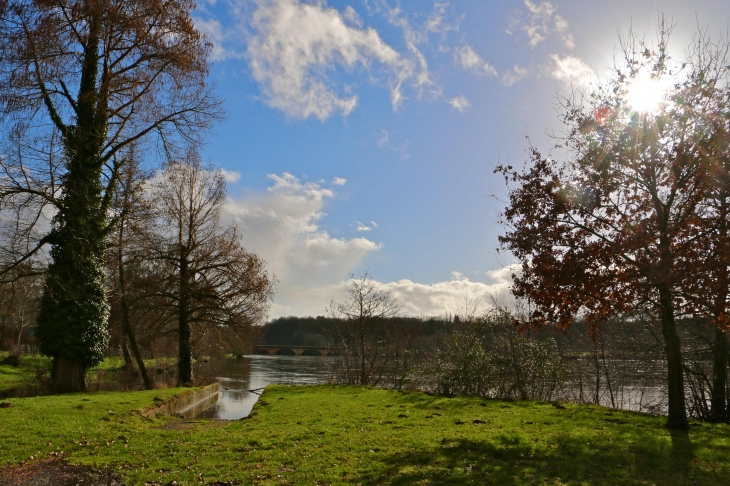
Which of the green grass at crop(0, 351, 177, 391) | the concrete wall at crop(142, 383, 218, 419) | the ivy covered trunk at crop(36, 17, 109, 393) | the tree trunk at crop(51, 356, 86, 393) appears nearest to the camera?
the concrete wall at crop(142, 383, 218, 419)

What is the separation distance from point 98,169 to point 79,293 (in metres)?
4.50

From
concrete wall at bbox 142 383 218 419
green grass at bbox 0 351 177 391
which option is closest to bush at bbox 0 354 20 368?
green grass at bbox 0 351 177 391

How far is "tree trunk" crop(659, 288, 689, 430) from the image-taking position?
438 inches

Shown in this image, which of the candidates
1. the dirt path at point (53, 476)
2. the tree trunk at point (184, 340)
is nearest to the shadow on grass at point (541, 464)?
the dirt path at point (53, 476)

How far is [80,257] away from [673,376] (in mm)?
17878

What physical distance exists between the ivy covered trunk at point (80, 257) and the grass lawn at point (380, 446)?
3712mm

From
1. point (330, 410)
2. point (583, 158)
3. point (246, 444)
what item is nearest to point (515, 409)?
point (330, 410)

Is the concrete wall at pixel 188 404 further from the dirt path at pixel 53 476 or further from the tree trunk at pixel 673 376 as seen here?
the tree trunk at pixel 673 376

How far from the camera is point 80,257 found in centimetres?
1673

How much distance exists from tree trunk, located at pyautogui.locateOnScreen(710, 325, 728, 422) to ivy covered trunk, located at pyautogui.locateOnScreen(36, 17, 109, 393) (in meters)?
19.7

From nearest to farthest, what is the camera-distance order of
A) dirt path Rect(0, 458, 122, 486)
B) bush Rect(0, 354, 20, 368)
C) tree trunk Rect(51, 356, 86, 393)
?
dirt path Rect(0, 458, 122, 486)
tree trunk Rect(51, 356, 86, 393)
bush Rect(0, 354, 20, 368)

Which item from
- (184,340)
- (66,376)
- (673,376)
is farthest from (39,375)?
(673,376)

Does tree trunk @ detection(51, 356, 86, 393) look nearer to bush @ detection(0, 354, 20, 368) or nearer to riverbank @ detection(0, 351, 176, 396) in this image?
riverbank @ detection(0, 351, 176, 396)

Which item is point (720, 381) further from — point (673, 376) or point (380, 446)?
point (380, 446)
